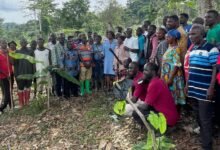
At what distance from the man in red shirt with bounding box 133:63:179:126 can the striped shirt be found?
618 millimetres

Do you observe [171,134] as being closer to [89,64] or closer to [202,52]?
[202,52]

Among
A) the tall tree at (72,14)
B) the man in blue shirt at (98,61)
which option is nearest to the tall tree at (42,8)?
the tall tree at (72,14)

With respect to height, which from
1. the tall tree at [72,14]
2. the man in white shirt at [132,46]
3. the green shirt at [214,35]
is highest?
the tall tree at [72,14]

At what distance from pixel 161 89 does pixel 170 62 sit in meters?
0.54

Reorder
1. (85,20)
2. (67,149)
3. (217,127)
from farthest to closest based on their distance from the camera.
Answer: (85,20) < (67,149) < (217,127)

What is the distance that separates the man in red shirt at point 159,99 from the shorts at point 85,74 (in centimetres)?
370

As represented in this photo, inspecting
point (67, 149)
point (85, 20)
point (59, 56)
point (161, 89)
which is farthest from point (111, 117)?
point (85, 20)

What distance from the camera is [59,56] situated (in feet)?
28.1

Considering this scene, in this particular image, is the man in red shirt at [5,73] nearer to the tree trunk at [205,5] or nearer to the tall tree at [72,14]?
the tree trunk at [205,5]

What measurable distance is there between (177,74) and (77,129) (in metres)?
2.50

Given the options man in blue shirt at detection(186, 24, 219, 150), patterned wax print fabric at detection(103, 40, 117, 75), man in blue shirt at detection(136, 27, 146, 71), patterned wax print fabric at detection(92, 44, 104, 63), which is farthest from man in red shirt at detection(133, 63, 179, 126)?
patterned wax print fabric at detection(92, 44, 104, 63)

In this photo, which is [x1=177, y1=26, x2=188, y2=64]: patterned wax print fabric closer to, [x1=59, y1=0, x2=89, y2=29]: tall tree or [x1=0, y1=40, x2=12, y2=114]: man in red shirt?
[x1=0, y1=40, x2=12, y2=114]: man in red shirt

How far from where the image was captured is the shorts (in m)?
8.73

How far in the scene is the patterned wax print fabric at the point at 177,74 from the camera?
525 cm
